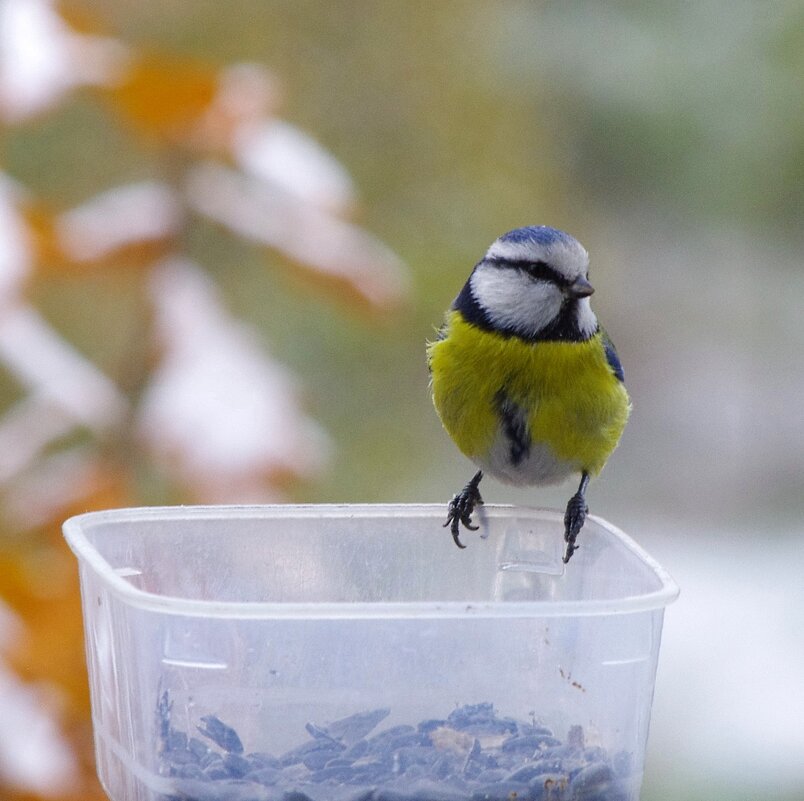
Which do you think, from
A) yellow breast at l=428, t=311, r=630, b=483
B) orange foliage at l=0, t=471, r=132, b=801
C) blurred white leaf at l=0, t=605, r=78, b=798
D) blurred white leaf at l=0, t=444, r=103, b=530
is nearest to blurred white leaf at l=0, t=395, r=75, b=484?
blurred white leaf at l=0, t=444, r=103, b=530

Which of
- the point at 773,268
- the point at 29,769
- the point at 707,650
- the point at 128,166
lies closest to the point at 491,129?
the point at 128,166

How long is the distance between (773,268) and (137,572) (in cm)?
558

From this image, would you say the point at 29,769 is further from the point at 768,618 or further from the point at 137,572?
the point at 768,618

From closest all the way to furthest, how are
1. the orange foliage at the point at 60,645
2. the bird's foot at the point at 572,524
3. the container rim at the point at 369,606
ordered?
the container rim at the point at 369,606 → the bird's foot at the point at 572,524 → the orange foliage at the point at 60,645

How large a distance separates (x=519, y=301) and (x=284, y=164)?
315mm

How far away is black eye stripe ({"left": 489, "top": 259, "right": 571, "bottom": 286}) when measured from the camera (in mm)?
1427

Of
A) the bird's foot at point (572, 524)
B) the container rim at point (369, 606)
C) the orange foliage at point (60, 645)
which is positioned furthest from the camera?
the orange foliage at point (60, 645)

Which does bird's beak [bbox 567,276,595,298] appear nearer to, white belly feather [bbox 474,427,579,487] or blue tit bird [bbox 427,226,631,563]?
blue tit bird [bbox 427,226,631,563]

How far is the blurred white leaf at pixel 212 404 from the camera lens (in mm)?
1390

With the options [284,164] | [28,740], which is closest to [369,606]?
[28,740]

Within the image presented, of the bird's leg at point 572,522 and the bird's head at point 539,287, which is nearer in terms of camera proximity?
the bird's leg at point 572,522

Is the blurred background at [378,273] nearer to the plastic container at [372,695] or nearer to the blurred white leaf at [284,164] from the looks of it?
the blurred white leaf at [284,164]

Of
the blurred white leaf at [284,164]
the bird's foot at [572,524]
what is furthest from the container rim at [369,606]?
the blurred white leaf at [284,164]

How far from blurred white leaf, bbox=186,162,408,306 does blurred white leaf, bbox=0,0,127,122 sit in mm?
199
